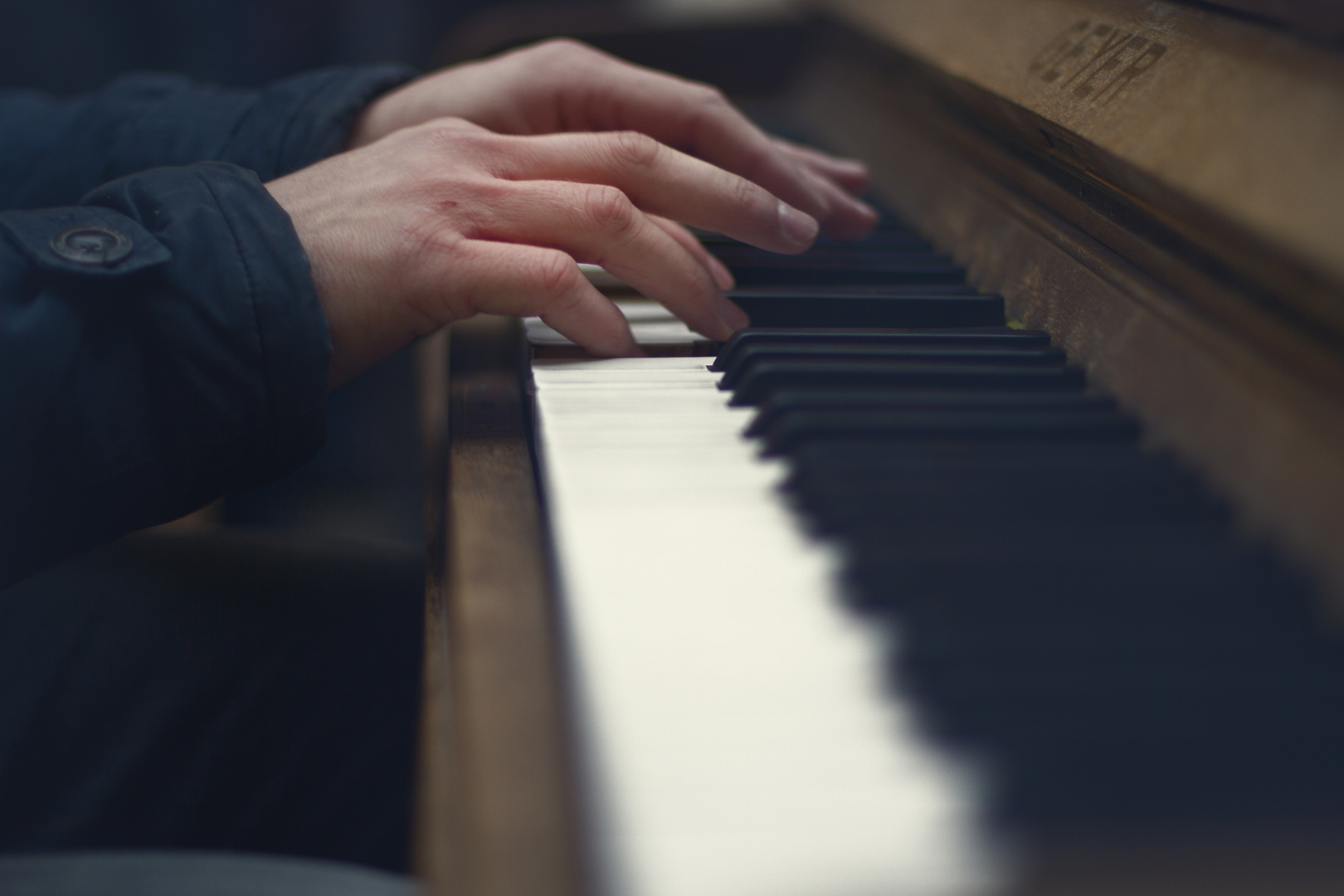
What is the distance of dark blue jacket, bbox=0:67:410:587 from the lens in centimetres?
62

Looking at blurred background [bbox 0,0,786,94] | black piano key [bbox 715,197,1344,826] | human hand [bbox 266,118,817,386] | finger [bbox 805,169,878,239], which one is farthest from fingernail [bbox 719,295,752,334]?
blurred background [bbox 0,0,786,94]

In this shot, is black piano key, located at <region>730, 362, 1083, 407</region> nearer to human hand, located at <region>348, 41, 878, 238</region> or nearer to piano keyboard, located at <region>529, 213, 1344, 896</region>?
piano keyboard, located at <region>529, 213, 1344, 896</region>

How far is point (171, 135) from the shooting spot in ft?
3.30

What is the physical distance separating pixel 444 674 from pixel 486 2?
2.75 metres

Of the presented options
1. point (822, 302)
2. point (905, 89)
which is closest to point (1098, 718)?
point (822, 302)

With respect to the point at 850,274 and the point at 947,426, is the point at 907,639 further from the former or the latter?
the point at 850,274

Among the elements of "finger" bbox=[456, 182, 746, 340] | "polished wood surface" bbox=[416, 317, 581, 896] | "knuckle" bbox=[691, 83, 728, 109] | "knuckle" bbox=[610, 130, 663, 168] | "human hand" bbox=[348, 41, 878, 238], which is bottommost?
"polished wood surface" bbox=[416, 317, 581, 896]

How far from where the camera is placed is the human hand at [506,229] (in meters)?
0.72

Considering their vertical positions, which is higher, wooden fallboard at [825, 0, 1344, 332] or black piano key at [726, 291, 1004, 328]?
wooden fallboard at [825, 0, 1344, 332]

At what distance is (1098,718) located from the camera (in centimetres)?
38

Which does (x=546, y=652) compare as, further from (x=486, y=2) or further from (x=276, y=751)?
(x=486, y=2)

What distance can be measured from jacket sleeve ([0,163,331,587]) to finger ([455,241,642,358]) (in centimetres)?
11

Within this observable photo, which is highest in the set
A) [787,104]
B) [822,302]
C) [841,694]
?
[787,104]

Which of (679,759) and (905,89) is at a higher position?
(905,89)
